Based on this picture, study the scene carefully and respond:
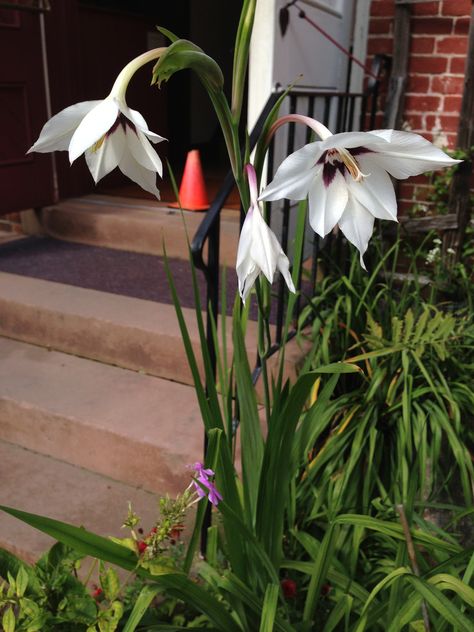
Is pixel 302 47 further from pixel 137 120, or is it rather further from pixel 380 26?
pixel 137 120

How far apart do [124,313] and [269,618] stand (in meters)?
1.57

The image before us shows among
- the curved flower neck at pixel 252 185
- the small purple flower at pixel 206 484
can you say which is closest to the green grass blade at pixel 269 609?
the small purple flower at pixel 206 484

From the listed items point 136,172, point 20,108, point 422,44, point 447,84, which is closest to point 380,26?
point 422,44

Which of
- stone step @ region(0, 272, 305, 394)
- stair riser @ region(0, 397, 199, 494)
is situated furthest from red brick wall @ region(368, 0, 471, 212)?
stair riser @ region(0, 397, 199, 494)

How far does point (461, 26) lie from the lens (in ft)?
9.80

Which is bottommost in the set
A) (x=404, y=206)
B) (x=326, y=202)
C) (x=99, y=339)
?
(x=99, y=339)

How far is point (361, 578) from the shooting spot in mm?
1627

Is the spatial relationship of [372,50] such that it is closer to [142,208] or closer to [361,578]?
[142,208]

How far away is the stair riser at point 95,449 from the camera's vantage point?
1.98m

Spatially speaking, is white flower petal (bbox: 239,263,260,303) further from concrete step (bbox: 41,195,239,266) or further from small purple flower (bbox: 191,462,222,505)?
concrete step (bbox: 41,195,239,266)

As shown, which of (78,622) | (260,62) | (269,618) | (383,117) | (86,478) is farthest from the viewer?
(383,117)

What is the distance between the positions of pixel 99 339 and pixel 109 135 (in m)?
1.70

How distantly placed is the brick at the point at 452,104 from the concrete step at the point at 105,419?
6.35 feet

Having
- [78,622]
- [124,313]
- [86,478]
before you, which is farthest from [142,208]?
[78,622]
